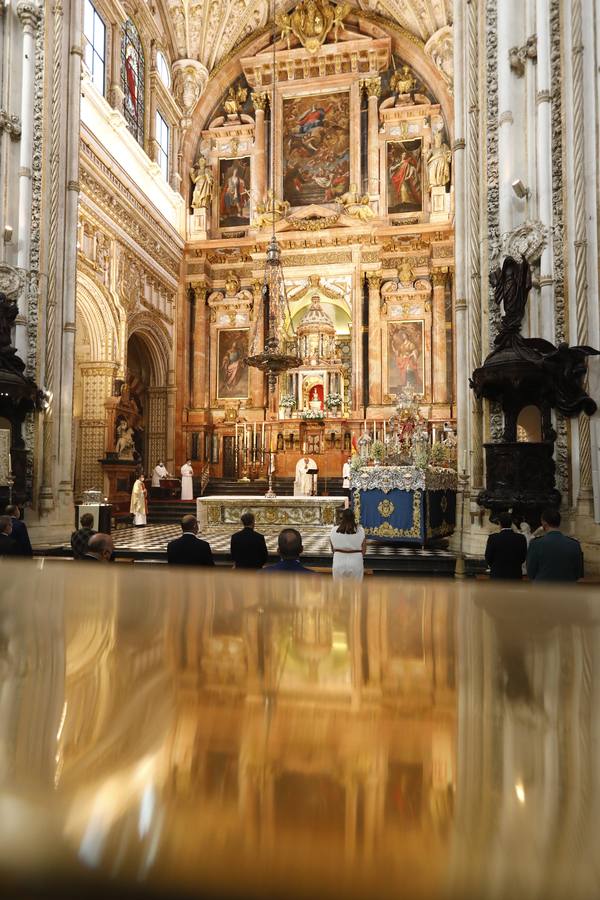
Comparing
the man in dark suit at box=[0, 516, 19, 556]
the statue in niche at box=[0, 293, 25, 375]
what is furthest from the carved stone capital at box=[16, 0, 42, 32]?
the man in dark suit at box=[0, 516, 19, 556]

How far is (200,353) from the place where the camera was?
24250 mm

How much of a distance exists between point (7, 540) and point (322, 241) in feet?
68.0

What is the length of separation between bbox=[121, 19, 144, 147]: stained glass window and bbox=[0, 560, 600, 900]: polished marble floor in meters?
22.6

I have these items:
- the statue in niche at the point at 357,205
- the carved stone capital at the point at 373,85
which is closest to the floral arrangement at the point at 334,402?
the statue in niche at the point at 357,205

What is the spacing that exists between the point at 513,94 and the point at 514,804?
1079cm

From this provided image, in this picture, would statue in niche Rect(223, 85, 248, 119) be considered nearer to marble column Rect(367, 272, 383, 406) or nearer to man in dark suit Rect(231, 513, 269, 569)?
marble column Rect(367, 272, 383, 406)

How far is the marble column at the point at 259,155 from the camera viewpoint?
81.1 ft

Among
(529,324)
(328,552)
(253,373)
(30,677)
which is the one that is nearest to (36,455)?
(328,552)

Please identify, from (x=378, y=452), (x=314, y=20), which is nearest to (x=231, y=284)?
(x=314, y=20)

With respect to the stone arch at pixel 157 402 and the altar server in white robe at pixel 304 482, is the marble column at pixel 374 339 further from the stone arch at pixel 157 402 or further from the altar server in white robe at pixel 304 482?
the stone arch at pixel 157 402

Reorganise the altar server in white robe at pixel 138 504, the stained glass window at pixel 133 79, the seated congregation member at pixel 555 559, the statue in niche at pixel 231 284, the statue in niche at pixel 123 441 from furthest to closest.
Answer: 1. the statue in niche at pixel 231 284
2. the stained glass window at pixel 133 79
3. the statue in niche at pixel 123 441
4. the altar server in white robe at pixel 138 504
5. the seated congregation member at pixel 555 559

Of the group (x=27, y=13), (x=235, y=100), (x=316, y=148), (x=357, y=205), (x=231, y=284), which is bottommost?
(x=231, y=284)

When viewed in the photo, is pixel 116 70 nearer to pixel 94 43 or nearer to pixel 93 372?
pixel 94 43

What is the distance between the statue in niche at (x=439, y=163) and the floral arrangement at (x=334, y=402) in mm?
8737
